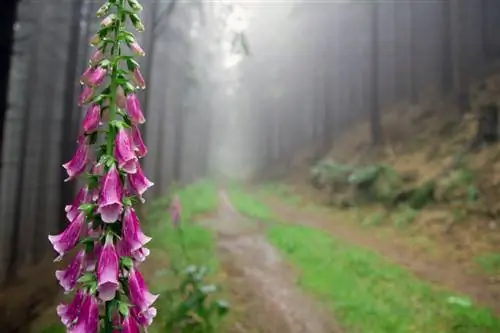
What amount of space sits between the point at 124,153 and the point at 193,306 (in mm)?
1643

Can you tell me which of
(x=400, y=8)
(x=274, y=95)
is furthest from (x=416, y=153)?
(x=274, y=95)

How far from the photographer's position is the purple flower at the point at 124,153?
4.37ft

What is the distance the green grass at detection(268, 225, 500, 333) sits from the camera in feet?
8.23

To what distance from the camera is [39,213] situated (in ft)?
12.1

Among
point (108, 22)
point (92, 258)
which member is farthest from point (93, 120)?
point (92, 258)

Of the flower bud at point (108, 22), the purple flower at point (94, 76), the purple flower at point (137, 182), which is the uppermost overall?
the flower bud at point (108, 22)

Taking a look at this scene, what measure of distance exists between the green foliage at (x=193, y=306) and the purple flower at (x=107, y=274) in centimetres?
147

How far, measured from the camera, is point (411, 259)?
333 cm

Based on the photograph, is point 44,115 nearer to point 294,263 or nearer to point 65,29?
point 65,29

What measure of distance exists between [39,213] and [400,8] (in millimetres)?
4215

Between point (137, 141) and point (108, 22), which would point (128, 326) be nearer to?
point (137, 141)

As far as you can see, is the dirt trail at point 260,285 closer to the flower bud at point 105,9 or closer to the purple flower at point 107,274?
the purple flower at point 107,274

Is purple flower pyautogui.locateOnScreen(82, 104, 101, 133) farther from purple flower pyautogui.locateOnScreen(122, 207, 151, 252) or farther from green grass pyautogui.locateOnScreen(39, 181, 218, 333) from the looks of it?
green grass pyautogui.locateOnScreen(39, 181, 218, 333)

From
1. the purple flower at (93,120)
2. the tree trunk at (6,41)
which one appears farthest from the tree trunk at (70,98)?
the purple flower at (93,120)
